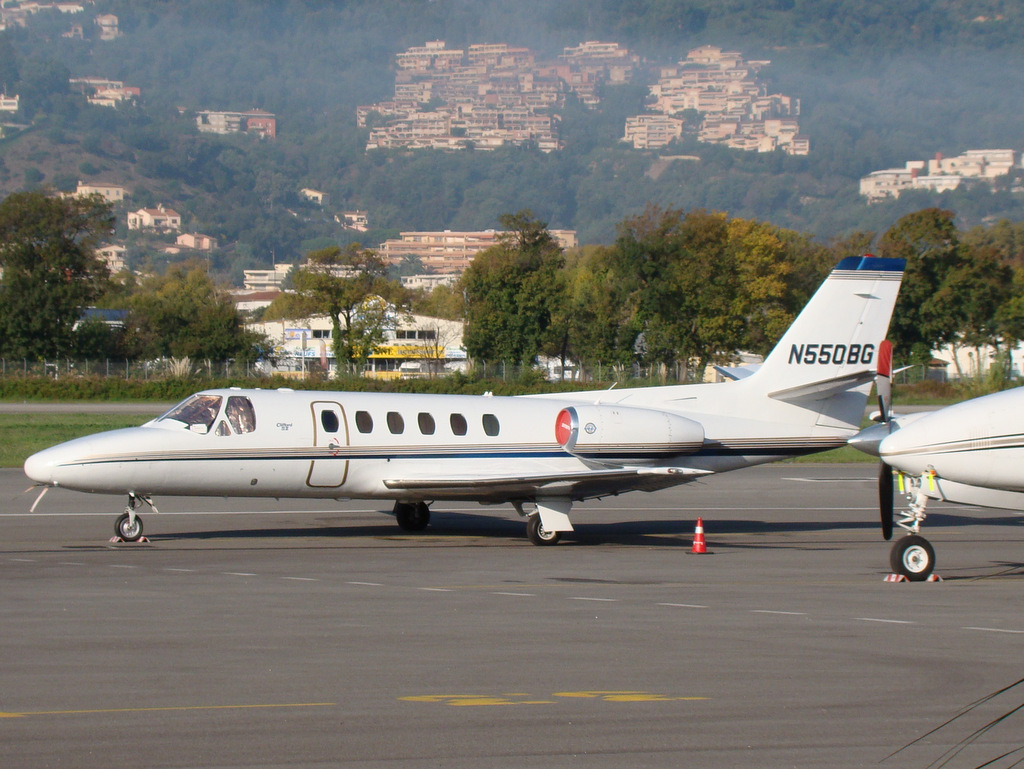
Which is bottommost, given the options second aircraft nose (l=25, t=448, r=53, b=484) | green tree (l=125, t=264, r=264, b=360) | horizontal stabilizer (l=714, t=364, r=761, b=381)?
second aircraft nose (l=25, t=448, r=53, b=484)

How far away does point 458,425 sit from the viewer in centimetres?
2123

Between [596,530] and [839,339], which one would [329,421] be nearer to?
[596,530]

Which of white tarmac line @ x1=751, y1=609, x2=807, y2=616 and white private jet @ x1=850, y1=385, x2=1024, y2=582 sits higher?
white private jet @ x1=850, y1=385, x2=1024, y2=582

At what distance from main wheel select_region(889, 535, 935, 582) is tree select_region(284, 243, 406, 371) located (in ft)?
240

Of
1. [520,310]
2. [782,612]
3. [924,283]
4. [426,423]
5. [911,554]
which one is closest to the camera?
[782,612]

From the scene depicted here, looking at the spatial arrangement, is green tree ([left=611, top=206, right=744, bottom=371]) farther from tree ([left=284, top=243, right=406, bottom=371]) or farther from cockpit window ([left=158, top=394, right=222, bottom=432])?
cockpit window ([left=158, top=394, right=222, bottom=432])

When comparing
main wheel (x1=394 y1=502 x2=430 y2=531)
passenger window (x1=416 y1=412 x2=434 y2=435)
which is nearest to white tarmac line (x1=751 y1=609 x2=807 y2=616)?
passenger window (x1=416 y1=412 x2=434 y2=435)

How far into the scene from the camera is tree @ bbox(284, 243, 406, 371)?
90812mm

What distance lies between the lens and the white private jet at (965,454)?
14.9 metres

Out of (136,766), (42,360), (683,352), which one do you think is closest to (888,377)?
(136,766)

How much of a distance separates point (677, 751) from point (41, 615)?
7.83 meters

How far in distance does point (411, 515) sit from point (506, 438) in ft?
8.09

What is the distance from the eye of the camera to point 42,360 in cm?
7981

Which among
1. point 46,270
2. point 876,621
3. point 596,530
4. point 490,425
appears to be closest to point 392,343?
point 46,270
